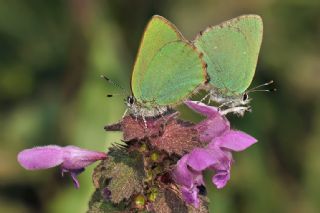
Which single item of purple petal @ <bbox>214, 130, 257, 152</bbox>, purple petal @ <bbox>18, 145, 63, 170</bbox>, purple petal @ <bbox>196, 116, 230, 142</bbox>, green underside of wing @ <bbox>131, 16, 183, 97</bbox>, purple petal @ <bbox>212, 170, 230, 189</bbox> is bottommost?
purple petal @ <bbox>212, 170, 230, 189</bbox>

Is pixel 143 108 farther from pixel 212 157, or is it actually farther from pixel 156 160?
pixel 212 157

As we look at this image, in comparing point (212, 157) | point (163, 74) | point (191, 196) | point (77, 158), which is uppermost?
point (163, 74)

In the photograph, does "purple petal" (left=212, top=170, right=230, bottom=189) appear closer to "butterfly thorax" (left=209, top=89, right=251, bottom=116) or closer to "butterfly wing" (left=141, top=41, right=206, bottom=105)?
"butterfly wing" (left=141, top=41, right=206, bottom=105)

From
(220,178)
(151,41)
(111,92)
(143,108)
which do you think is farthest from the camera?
(111,92)

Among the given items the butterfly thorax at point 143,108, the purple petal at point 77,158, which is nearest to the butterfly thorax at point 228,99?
the butterfly thorax at point 143,108

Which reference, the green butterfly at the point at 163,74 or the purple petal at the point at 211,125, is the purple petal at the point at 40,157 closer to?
the green butterfly at the point at 163,74

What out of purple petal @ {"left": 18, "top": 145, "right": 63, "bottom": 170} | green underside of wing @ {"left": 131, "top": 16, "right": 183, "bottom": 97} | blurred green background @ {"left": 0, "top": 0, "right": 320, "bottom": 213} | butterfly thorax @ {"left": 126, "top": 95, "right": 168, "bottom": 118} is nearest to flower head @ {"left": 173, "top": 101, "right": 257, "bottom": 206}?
butterfly thorax @ {"left": 126, "top": 95, "right": 168, "bottom": 118}

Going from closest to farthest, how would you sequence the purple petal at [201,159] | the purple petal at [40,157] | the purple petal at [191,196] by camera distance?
the purple petal at [201,159] < the purple petal at [191,196] < the purple petal at [40,157]

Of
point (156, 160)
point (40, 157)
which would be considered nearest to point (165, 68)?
point (156, 160)
